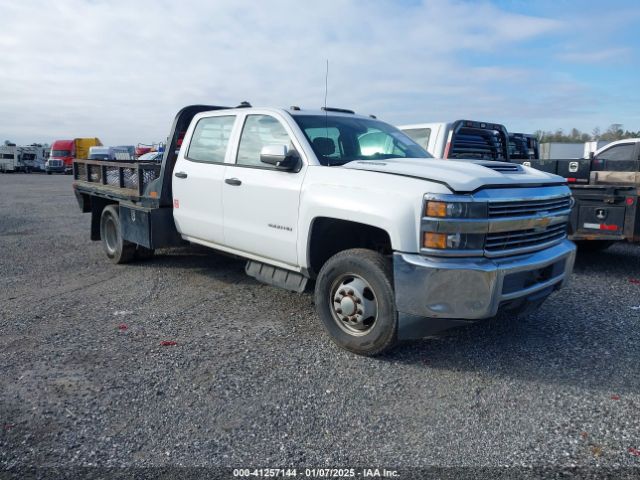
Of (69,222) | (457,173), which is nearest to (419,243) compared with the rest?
(457,173)

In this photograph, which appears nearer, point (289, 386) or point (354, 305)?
point (289, 386)

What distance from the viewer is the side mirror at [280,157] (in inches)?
180

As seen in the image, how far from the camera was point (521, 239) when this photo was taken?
13.2 feet

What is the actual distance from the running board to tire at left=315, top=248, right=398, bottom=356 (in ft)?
1.56

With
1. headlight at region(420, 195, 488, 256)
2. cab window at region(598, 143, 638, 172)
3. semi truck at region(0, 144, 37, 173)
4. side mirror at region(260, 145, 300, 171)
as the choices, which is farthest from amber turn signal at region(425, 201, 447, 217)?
semi truck at region(0, 144, 37, 173)

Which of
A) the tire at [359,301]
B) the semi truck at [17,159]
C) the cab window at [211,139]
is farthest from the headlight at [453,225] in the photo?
the semi truck at [17,159]

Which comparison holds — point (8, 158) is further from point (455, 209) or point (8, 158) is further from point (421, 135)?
point (455, 209)

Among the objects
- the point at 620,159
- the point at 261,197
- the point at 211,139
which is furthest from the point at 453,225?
the point at 620,159

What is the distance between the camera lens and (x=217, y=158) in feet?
18.6

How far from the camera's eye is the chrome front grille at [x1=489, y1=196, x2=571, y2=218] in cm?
379

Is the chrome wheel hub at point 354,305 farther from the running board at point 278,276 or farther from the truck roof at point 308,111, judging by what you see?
the truck roof at point 308,111

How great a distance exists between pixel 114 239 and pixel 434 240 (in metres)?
5.41

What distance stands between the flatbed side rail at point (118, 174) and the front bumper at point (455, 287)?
3.94 metres

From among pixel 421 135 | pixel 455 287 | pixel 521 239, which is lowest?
pixel 455 287
